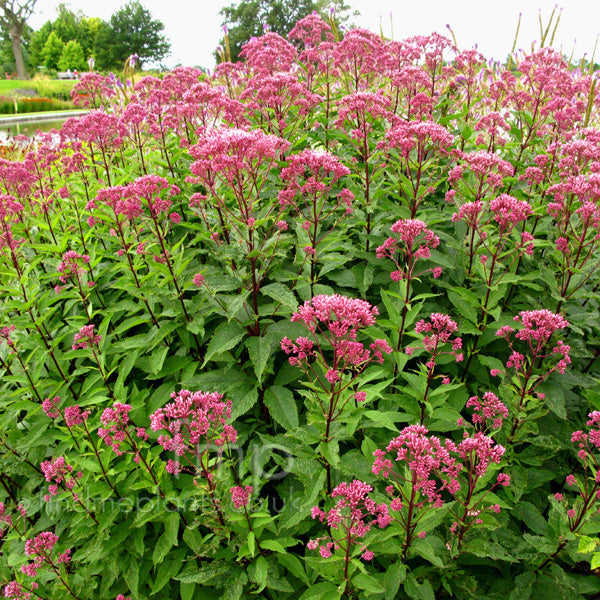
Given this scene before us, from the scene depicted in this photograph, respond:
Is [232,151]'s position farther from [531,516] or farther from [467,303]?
[531,516]

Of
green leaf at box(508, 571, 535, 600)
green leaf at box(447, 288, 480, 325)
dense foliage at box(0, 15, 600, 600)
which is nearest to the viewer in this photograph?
dense foliage at box(0, 15, 600, 600)

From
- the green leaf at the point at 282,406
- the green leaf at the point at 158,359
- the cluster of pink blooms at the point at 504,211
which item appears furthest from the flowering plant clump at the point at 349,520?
the cluster of pink blooms at the point at 504,211

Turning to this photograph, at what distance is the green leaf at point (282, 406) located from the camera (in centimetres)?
313

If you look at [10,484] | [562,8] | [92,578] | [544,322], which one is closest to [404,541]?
[544,322]

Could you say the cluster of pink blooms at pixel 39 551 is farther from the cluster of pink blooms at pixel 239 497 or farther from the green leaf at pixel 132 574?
the cluster of pink blooms at pixel 239 497

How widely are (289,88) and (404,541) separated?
4.58 meters

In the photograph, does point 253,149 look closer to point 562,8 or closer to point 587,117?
point 587,117

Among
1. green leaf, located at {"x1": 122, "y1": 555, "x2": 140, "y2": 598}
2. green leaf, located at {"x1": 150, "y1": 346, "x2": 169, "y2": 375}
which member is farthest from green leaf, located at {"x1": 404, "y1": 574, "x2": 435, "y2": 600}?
green leaf, located at {"x1": 150, "y1": 346, "x2": 169, "y2": 375}

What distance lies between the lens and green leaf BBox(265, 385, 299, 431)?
3135mm

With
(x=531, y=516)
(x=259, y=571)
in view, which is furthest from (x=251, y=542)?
(x=531, y=516)

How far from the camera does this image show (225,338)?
3.33 m

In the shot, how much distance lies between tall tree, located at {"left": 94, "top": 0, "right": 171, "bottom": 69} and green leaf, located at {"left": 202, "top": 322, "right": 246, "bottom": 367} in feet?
331

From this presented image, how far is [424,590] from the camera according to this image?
259 centimetres

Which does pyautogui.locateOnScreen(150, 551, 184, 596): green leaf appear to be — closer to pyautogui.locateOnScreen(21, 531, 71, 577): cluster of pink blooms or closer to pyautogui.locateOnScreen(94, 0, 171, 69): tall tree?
pyautogui.locateOnScreen(21, 531, 71, 577): cluster of pink blooms
